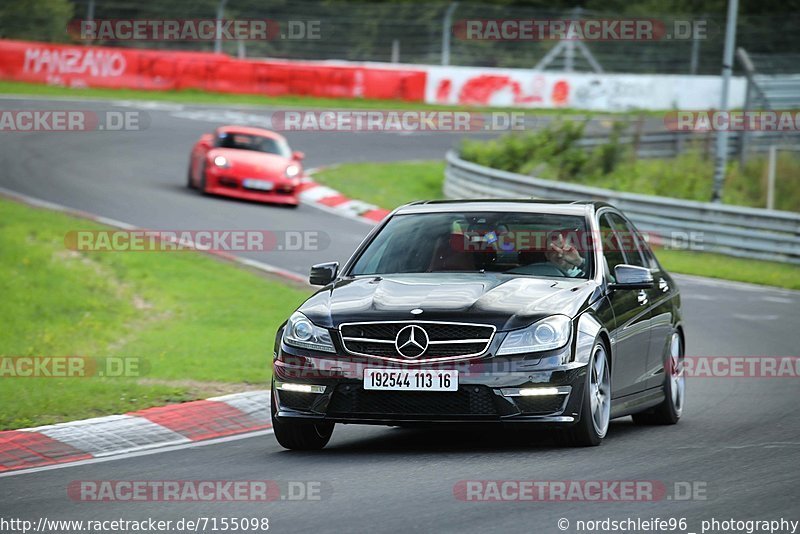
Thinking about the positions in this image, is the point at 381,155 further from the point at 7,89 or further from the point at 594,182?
the point at 7,89

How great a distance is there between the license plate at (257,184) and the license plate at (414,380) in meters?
17.0

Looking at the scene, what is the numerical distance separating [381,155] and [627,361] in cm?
2470

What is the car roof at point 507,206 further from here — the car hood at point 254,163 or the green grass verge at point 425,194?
the car hood at point 254,163

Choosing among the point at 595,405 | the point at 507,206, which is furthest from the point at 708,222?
the point at 595,405

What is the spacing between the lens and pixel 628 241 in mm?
10266

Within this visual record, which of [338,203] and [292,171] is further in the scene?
[338,203]

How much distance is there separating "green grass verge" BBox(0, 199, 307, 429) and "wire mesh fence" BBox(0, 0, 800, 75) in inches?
758

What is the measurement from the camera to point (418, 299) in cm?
834

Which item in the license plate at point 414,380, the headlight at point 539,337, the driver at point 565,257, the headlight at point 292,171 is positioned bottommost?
the headlight at point 292,171

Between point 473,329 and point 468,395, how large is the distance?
37 centimetres

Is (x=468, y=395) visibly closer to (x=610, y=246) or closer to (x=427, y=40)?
(x=610, y=246)

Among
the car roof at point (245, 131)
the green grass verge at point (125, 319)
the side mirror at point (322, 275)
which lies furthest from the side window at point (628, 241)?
the car roof at point (245, 131)

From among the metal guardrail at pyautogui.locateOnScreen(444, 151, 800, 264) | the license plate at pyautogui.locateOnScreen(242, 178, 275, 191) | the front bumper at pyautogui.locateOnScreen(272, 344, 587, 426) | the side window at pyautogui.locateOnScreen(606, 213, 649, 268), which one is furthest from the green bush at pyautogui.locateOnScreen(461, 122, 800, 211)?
the front bumper at pyautogui.locateOnScreen(272, 344, 587, 426)

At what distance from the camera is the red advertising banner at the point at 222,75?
38844 mm
